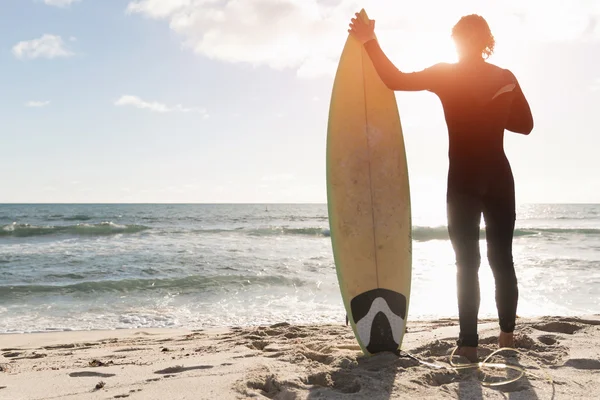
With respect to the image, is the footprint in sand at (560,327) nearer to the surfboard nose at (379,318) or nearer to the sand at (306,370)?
the sand at (306,370)

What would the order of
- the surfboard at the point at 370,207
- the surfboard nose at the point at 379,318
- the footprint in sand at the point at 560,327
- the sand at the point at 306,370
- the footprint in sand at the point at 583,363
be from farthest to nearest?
the footprint in sand at the point at 560,327
the surfboard at the point at 370,207
the surfboard nose at the point at 379,318
the footprint in sand at the point at 583,363
the sand at the point at 306,370

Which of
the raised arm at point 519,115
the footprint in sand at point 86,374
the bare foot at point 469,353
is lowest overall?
the footprint in sand at point 86,374

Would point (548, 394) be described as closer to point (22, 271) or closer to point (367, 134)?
point (367, 134)

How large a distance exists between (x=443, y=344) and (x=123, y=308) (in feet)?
13.7

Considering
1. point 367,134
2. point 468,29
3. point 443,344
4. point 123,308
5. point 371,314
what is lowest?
point 123,308

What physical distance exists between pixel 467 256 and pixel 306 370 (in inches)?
36.9

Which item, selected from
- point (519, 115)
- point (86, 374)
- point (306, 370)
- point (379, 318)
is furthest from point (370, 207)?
point (86, 374)

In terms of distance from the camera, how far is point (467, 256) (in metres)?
2.29

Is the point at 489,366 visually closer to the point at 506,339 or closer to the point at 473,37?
the point at 506,339

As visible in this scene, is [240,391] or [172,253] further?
[172,253]

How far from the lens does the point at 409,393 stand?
185 centimetres

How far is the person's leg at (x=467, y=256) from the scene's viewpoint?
2283mm

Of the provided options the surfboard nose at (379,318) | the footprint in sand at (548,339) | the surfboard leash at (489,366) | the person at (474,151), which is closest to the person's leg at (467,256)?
the person at (474,151)

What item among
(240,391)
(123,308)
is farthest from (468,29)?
(123,308)
